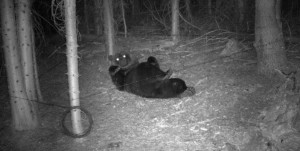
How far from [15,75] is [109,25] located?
5.13 m

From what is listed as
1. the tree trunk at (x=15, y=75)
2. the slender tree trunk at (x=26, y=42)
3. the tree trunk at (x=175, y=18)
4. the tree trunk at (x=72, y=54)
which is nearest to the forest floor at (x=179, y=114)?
the tree trunk at (x=15, y=75)

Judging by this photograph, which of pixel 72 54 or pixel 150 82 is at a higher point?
pixel 72 54

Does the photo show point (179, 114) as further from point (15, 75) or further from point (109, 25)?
point (109, 25)

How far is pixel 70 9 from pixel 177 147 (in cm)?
380

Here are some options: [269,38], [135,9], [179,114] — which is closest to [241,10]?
[269,38]

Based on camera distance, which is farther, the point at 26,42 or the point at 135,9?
the point at 135,9

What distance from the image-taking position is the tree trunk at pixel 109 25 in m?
12.0

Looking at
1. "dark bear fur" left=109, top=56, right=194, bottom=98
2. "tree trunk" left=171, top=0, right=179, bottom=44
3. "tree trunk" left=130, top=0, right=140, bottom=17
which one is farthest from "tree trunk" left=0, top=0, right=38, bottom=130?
"tree trunk" left=130, top=0, right=140, bottom=17

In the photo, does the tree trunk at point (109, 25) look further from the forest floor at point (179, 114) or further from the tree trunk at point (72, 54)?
the tree trunk at point (72, 54)

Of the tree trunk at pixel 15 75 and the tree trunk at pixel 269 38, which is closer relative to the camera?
the tree trunk at pixel 15 75

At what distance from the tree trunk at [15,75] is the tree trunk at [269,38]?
6.30m

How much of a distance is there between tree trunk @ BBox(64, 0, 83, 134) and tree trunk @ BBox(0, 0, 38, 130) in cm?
148

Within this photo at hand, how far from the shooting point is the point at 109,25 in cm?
1212

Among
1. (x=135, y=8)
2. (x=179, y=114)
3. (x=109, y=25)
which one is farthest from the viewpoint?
(x=135, y=8)
